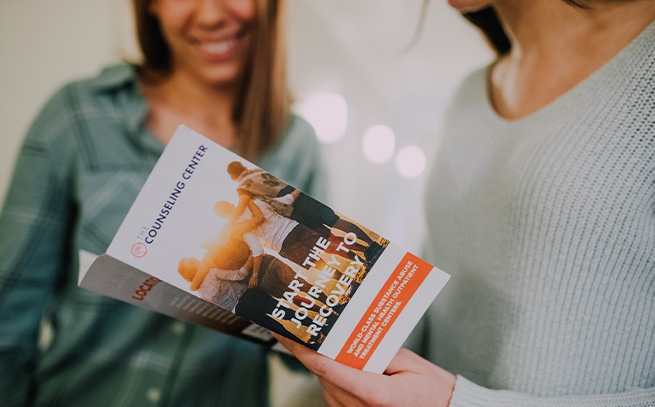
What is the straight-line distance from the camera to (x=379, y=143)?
8.62 feet

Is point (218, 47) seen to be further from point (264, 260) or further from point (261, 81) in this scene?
point (264, 260)

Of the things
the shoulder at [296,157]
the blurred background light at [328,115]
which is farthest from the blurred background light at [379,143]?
the shoulder at [296,157]

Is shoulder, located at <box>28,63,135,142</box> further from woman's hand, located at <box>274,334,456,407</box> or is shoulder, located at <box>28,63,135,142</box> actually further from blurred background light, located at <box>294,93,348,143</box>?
blurred background light, located at <box>294,93,348,143</box>

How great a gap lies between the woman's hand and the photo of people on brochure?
0.11 ft

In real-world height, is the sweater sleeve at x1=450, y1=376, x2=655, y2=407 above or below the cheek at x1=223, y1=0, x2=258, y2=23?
below

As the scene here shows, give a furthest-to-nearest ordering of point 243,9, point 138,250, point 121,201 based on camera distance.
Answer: point 243,9 < point 121,201 < point 138,250

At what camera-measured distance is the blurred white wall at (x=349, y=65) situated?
2.04 ft

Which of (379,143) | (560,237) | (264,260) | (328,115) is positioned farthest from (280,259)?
(379,143)

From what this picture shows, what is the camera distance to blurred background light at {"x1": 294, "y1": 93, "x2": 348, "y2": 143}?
5.63ft

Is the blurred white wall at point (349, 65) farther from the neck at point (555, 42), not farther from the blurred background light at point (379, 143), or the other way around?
the neck at point (555, 42)

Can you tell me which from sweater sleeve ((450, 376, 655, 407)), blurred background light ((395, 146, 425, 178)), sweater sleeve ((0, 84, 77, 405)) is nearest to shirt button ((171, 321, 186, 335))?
sweater sleeve ((0, 84, 77, 405))

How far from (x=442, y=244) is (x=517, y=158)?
8.0 inches

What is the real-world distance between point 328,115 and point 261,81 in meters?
1.15

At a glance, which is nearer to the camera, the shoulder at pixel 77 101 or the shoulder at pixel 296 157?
the shoulder at pixel 77 101
